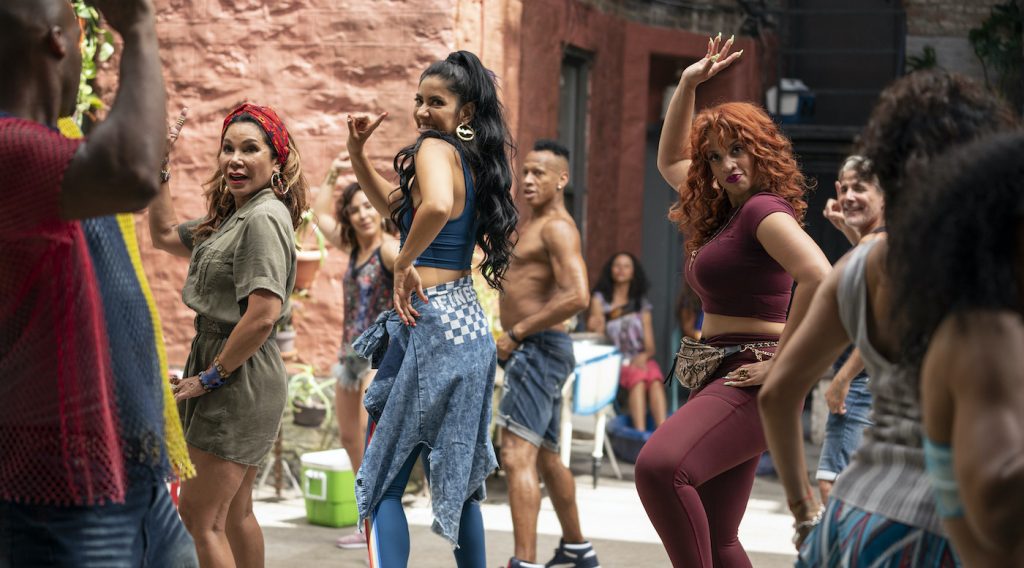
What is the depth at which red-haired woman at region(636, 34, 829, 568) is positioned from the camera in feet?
12.6

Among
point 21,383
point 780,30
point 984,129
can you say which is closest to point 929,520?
point 984,129

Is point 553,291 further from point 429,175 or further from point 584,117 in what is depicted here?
point 584,117

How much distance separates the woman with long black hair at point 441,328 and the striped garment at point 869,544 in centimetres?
208

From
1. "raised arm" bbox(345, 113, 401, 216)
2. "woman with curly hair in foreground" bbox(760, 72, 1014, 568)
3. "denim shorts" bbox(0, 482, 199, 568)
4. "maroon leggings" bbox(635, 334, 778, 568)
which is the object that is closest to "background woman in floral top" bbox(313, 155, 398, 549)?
"raised arm" bbox(345, 113, 401, 216)

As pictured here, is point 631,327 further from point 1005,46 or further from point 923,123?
point 923,123

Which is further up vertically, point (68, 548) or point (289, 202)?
point (289, 202)

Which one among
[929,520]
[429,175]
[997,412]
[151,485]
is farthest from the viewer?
[429,175]

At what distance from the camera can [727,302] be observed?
411 cm

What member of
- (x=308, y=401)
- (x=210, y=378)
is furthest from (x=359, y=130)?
(x=308, y=401)

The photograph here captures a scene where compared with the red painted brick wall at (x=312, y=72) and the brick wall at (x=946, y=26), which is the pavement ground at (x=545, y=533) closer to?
the red painted brick wall at (x=312, y=72)

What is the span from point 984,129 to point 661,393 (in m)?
7.93

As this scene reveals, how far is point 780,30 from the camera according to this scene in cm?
A: 1359

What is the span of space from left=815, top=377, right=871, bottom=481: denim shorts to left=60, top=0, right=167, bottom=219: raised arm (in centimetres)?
364

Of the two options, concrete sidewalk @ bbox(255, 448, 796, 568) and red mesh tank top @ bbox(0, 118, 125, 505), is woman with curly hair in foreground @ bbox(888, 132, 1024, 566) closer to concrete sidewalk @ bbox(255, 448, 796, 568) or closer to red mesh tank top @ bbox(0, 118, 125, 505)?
red mesh tank top @ bbox(0, 118, 125, 505)
